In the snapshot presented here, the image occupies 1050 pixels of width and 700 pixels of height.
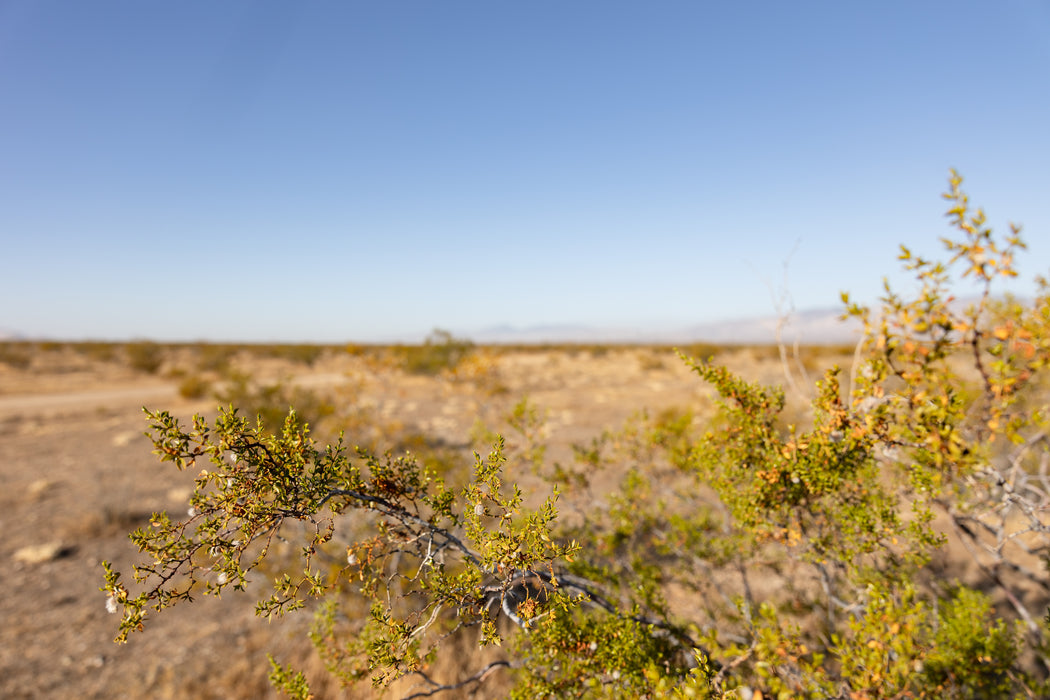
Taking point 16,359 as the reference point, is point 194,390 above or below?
below

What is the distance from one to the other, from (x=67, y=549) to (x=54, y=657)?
3.78 m

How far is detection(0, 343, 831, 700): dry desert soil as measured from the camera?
5.43 meters

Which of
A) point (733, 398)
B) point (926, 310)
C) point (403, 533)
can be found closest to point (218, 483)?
point (403, 533)

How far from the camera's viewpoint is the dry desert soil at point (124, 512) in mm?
5434

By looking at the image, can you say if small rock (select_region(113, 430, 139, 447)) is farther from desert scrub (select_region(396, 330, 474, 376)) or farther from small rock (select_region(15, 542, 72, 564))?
desert scrub (select_region(396, 330, 474, 376))

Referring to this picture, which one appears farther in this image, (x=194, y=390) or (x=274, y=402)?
(x=194, y=390)

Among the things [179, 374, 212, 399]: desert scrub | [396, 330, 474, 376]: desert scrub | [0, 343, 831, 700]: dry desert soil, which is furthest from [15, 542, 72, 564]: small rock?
[396, 330, 474, 376]: desert scrub

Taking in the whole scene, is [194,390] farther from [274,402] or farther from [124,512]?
[124,512]

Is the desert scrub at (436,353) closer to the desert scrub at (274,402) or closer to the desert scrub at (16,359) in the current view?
the desert scrub at (274,402)

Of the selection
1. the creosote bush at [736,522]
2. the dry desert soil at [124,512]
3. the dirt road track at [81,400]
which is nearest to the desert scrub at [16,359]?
the dry desert soil at [124,512]

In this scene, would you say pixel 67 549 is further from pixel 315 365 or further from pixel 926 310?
pixel 315 365

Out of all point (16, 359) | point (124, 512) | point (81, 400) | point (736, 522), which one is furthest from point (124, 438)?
point (16, 359)

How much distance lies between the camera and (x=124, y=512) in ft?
31.2

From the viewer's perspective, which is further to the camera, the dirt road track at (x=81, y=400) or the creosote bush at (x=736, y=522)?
the dirt road track at (x=81, y=400)
